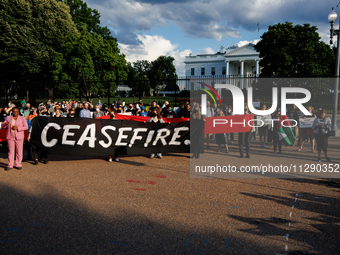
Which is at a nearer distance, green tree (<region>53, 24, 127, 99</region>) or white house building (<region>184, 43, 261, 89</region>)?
green tree (<region>53, 24, 127, 99</region>)

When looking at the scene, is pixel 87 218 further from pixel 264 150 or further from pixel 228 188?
pixel 264 150

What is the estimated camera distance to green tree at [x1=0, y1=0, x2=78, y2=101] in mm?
31734

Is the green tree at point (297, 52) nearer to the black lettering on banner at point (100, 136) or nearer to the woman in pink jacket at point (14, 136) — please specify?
the black lettering on banner at point (100, 136)

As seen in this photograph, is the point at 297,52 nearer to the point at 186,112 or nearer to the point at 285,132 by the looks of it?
the point at 285,132

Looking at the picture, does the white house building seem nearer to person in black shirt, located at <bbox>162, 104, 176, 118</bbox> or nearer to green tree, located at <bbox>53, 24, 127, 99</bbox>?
green tree, located at <bbox>53, 24, 127, 99</bbox>

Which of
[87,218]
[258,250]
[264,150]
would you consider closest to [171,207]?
[87,218]

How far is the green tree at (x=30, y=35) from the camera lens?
104ft

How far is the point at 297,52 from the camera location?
3872 cm

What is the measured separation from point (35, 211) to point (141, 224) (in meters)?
2.08

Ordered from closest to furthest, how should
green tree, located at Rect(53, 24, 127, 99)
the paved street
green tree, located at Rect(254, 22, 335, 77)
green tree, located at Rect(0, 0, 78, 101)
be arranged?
the paved street < green tree, located at Rect(0, 0, 78, 101) < green tree, located at Rect(53, 24, 127, 99) < green tree, located at Rect(254, 22, 335, 77)

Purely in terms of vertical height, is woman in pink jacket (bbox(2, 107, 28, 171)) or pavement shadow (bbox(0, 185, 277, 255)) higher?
A: woman in pink jacket (bbox(2, 107, 28, 171))

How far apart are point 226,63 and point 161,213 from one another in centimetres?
8191

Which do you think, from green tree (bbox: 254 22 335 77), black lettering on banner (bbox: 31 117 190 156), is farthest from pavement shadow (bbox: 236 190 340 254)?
green tree (bbox: 254 22 335 77)

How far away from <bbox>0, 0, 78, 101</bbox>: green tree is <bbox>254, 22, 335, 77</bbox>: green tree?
28.4 metres
